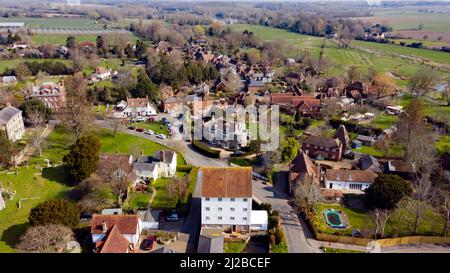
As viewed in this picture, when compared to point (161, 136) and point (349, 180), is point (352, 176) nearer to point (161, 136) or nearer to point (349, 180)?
point (349, 180)

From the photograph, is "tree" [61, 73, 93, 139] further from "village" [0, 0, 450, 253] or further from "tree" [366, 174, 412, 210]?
"tree" [366, 174, 412, 210]

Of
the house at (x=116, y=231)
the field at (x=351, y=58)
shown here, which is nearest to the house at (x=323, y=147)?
the house at (x=116, y=231)

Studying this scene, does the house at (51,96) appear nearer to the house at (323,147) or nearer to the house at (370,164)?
the house at (323,147)

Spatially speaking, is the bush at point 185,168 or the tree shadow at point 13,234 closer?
the tree shadow at point 13,234

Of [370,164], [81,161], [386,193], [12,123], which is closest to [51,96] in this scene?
[12,123]

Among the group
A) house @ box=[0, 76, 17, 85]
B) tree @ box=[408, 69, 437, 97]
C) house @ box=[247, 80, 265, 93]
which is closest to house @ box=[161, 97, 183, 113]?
house @ box=[247, 80, 265, 93]
